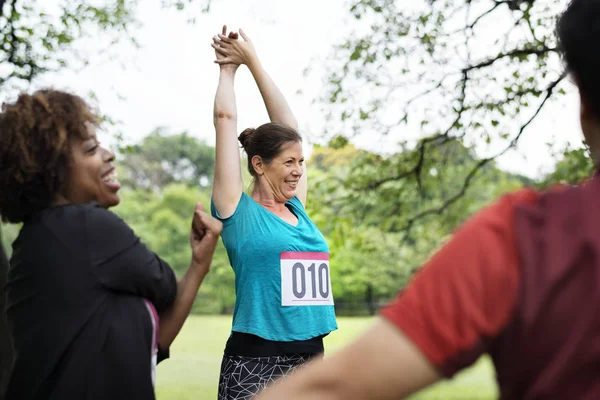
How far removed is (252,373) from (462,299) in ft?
8.09

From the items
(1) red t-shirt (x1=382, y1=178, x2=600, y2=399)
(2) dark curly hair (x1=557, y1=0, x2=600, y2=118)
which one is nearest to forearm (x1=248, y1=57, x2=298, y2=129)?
(2) dark curly hair (x1=557, y1=0, x2=600, y2=118)

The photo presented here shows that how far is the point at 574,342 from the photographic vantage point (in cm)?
86

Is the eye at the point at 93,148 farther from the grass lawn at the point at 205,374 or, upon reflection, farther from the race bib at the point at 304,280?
the grass lawn at the point at 205,374

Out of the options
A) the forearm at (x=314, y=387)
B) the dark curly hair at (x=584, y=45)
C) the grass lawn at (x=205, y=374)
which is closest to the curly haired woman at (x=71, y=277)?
the forearm at (x=314, y=387)

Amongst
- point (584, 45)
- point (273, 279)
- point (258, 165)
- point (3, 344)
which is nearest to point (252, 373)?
point (273, 279)

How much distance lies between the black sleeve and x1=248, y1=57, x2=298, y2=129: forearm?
171 cm

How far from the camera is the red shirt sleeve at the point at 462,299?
85 centimetres

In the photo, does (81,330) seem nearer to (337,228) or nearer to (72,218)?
(72,218)

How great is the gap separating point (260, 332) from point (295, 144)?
1.02 m

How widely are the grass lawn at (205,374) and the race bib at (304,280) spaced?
184 inches

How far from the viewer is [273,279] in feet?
10.7

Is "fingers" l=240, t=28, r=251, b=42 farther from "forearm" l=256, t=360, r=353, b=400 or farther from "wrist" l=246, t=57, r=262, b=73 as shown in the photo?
"forearm" l=256, t=360, r=353, b=400

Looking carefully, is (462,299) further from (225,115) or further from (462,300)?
(225,115)

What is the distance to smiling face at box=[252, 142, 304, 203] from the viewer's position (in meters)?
3.57
